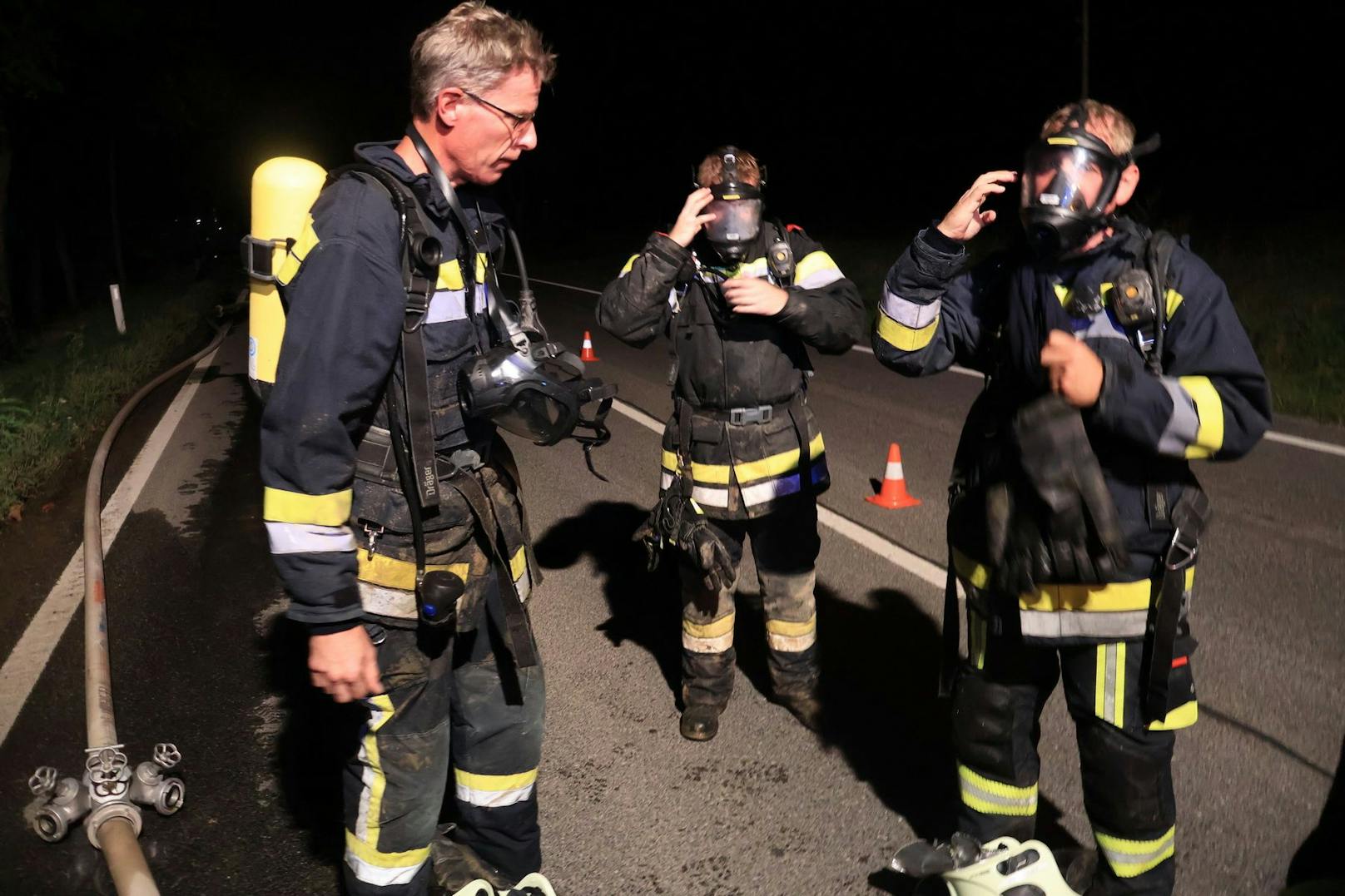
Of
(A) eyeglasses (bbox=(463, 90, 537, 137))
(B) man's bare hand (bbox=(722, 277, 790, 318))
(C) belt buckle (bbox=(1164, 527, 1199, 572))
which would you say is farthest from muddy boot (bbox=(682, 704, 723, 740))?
(A) eyeglasses (bbox=(463, 90, 537, 137))

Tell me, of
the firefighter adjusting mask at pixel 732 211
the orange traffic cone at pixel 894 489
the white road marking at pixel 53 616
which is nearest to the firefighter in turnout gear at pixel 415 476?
the firefighter adjusting mask at pixel 732 211

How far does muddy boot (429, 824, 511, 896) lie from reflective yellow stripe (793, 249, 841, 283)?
7.28ft

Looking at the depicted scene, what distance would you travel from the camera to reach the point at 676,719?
13.9 feet

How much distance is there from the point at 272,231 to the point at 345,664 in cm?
99

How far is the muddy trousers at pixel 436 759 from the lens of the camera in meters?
2.61

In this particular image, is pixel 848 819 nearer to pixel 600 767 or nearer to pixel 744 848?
pixel 744 848

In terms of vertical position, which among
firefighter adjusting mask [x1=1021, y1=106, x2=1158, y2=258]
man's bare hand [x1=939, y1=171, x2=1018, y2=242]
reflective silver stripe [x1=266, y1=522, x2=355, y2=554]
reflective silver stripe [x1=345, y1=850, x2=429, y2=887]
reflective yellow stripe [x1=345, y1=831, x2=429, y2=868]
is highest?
firefighter adjusting mask [x1=1021, y1=106, x2=1158, y2=258]

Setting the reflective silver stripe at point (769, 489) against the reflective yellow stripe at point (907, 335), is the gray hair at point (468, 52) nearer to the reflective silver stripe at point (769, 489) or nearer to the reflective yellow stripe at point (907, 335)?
the reflective yellow stripe at point (907, 335)

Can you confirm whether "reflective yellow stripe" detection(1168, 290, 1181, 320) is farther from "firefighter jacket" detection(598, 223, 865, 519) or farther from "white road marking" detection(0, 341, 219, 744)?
"white road marking" detection(0, 341, 219, 744)

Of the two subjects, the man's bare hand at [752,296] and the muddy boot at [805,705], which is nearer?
the man's bare hand at [752,296]

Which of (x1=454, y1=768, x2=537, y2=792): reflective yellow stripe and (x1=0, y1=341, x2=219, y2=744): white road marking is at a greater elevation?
(x1=454, y1=768, x2=537, y2=792): reflective yellow stripe

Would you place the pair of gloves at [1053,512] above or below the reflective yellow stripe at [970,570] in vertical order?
above

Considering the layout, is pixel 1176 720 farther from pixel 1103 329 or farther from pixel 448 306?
pixel 448 306

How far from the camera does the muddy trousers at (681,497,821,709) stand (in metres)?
4.08
